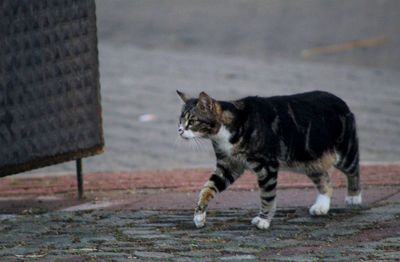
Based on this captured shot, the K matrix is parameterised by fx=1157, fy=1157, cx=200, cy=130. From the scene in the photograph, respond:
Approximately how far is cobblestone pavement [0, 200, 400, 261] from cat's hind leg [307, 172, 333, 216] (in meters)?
0.07

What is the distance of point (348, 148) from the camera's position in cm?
750

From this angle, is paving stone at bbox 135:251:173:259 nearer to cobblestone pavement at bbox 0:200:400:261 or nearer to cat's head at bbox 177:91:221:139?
cobblestone pavement at bbox 0:200:400:261

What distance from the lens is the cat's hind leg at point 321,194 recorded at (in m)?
7.25

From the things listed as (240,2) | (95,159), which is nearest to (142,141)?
(95,159)

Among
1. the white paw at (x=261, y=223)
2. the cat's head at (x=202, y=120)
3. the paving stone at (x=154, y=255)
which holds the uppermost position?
the cat's head at (x=202, y=120)

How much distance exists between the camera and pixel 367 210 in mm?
7348

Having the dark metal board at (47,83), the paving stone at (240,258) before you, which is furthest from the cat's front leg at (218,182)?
the dark metal board at (47,83)

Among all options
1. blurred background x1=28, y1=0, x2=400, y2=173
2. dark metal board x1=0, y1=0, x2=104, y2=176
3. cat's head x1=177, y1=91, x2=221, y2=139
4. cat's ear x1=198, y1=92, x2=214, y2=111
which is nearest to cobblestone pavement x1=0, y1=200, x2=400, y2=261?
dark metal board x1=0, y1=0, x2=104, y2=176

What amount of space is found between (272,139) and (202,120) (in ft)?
1.49

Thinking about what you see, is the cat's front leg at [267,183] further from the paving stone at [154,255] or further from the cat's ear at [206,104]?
the paving stone at [154,255]

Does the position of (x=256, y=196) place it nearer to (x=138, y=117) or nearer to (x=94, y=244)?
(x=94, y=244)

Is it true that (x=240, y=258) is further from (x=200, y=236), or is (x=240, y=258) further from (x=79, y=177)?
(x=79, y=177)

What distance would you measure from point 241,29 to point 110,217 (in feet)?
30.4

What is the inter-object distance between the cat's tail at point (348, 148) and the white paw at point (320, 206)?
268mm
